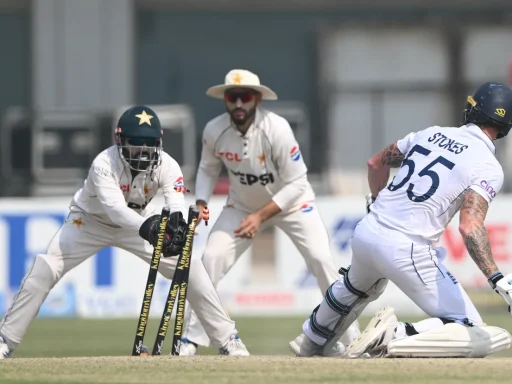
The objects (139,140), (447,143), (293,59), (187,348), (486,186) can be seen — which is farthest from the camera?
(293,59)

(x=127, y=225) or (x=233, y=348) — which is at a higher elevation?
(x=127, y=225)

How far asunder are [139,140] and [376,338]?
7.80ft

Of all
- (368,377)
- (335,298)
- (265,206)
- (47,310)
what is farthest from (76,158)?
(368,377)

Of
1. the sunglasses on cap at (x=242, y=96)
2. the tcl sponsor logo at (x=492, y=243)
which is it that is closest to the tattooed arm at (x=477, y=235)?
the sunglasses on cap at (x=242, y=96)

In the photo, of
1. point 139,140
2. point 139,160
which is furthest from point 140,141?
point 139,160

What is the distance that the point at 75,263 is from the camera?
10.0 metres

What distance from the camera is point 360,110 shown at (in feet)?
88.4

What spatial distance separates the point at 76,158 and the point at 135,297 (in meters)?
7.48

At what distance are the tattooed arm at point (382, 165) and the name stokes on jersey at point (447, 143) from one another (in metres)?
0.38

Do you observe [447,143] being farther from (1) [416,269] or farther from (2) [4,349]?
(2) [4,349]

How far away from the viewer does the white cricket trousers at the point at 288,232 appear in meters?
10.5

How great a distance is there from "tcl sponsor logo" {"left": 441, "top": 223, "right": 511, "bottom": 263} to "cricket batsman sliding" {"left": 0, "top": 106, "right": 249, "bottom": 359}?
24.8ft

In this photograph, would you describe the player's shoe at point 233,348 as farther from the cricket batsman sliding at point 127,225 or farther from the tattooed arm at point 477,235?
the tattooed arm at point 477,235

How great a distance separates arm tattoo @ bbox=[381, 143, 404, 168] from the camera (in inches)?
353
